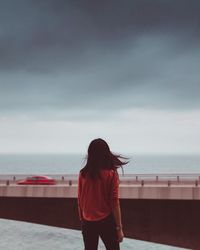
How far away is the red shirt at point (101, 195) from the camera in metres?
4.88

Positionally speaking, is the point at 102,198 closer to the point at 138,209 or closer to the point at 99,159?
the point at 99,159

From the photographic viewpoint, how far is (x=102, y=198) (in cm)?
493

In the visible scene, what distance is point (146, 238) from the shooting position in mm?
20328

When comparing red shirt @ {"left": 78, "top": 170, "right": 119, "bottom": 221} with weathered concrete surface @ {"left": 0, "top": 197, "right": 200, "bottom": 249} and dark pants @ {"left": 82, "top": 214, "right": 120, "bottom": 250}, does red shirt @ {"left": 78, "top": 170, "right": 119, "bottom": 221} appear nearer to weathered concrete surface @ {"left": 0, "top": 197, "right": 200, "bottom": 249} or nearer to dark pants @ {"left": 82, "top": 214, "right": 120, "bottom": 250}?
dark pants @ {"left": 82, "top": 214, "right": 120, "bottom": 250}

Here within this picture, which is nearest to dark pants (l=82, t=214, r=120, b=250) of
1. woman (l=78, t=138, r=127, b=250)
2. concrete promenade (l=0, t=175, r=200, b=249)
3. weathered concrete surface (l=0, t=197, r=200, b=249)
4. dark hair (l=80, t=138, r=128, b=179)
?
woman (l=78, t=138, r=127, b=250)

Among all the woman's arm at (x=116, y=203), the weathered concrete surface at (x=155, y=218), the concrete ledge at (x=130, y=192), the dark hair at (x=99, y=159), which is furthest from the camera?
the weathered concrete surface at (x=155, y=218)

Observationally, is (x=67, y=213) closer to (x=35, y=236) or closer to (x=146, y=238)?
(x=146, y=238)

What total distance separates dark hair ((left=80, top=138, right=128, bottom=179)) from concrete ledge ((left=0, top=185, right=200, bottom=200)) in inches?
564

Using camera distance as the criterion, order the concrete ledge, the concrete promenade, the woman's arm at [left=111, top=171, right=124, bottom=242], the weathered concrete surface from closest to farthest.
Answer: the woman's arm at [left=111, top=171, right=124, bottom=242] < the concrete ledge < the concrete promenade < the weathered concrete surface

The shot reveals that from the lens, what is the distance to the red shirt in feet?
16.0

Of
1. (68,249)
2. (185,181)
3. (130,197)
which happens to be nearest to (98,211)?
(130,197)

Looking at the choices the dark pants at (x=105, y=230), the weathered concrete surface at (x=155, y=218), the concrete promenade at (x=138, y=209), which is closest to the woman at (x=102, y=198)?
the dark pants at (x=105, y=230)

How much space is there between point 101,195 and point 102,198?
35 mm

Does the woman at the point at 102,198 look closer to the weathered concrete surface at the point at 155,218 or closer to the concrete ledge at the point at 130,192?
the concrete ledge at the point at 130,192
